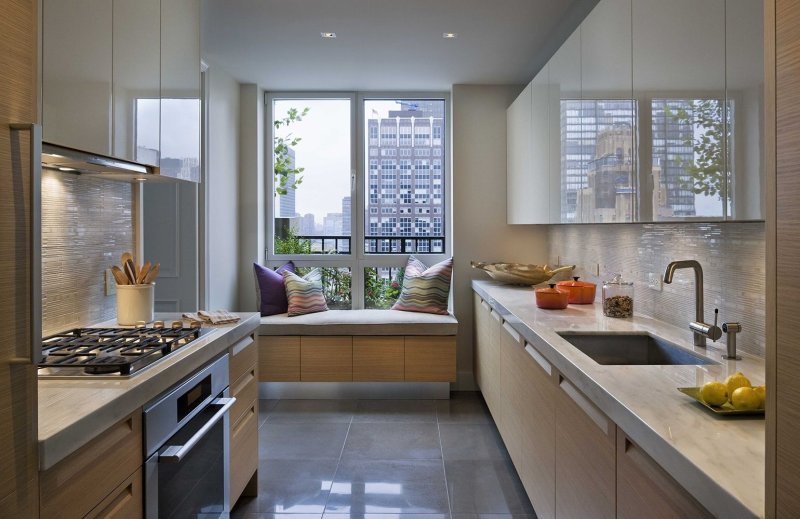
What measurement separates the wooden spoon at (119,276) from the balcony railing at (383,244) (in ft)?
9.16

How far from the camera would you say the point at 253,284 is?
4910 mm

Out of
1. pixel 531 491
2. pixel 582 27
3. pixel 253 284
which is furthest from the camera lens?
pixel 253 284

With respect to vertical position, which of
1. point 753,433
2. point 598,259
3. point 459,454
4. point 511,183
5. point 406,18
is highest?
point 406,18

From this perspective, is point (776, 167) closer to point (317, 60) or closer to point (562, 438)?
point (562, 438)

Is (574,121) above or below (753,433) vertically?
above

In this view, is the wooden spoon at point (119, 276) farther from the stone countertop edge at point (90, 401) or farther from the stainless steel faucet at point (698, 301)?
the stainless steel faucet at point (698, 301)

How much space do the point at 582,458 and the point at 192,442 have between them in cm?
121

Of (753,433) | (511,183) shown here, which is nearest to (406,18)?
(511,183)

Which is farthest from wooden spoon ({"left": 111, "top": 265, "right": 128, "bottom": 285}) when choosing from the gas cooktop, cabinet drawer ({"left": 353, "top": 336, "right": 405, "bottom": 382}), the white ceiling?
cabinet drawer ({"left": 353, "top": 336, "right": 405, "bottom": 382})

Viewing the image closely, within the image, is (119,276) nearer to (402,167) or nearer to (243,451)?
(243,451)

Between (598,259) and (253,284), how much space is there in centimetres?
288

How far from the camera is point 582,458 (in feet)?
5.51

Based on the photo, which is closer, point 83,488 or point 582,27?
point 83,488

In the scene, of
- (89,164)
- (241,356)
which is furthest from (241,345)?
(89,164)
